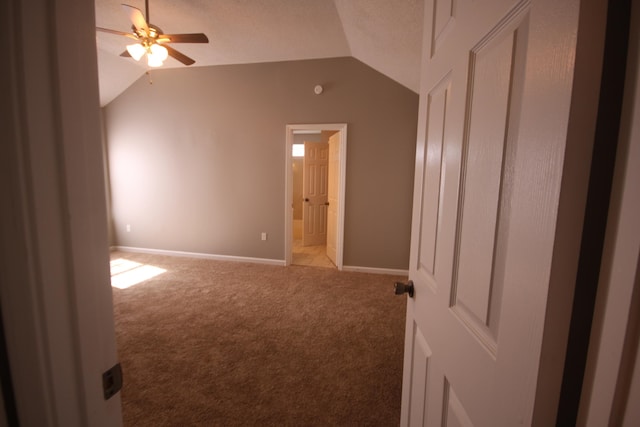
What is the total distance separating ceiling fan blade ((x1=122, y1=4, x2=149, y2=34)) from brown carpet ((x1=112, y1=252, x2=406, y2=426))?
266cm

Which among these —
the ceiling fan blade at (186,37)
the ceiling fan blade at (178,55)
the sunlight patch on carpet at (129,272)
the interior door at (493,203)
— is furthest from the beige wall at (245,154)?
the interior door at (493,203)

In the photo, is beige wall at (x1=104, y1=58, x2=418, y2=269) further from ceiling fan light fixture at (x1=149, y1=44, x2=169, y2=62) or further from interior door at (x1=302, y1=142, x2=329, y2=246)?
ceiling fan light fixture at (x1=149, y1=44, x2=169, y2=62)

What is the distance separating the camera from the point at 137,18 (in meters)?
1.98

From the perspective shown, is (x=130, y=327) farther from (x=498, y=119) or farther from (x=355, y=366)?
(x=498, y=119)

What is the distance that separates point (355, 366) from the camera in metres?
1.85

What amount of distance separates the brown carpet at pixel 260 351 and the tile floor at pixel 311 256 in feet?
2.39

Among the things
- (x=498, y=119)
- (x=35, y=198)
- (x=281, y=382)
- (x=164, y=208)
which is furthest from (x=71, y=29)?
(x=164, y=208)

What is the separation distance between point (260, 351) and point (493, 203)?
2.07 m

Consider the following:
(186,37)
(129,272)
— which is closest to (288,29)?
(186,37)

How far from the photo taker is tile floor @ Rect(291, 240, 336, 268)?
4.14 meters

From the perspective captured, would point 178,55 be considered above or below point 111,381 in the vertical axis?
above

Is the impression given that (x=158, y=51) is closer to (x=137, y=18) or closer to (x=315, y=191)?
(x=137, y=18)

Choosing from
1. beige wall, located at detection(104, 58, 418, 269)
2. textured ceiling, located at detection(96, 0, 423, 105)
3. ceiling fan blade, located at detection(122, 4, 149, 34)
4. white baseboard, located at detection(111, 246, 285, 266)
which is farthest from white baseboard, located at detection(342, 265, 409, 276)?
ceiling fan blade, located at detection(122, 4, 149, 34)

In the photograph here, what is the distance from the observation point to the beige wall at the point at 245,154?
354 centimetres
